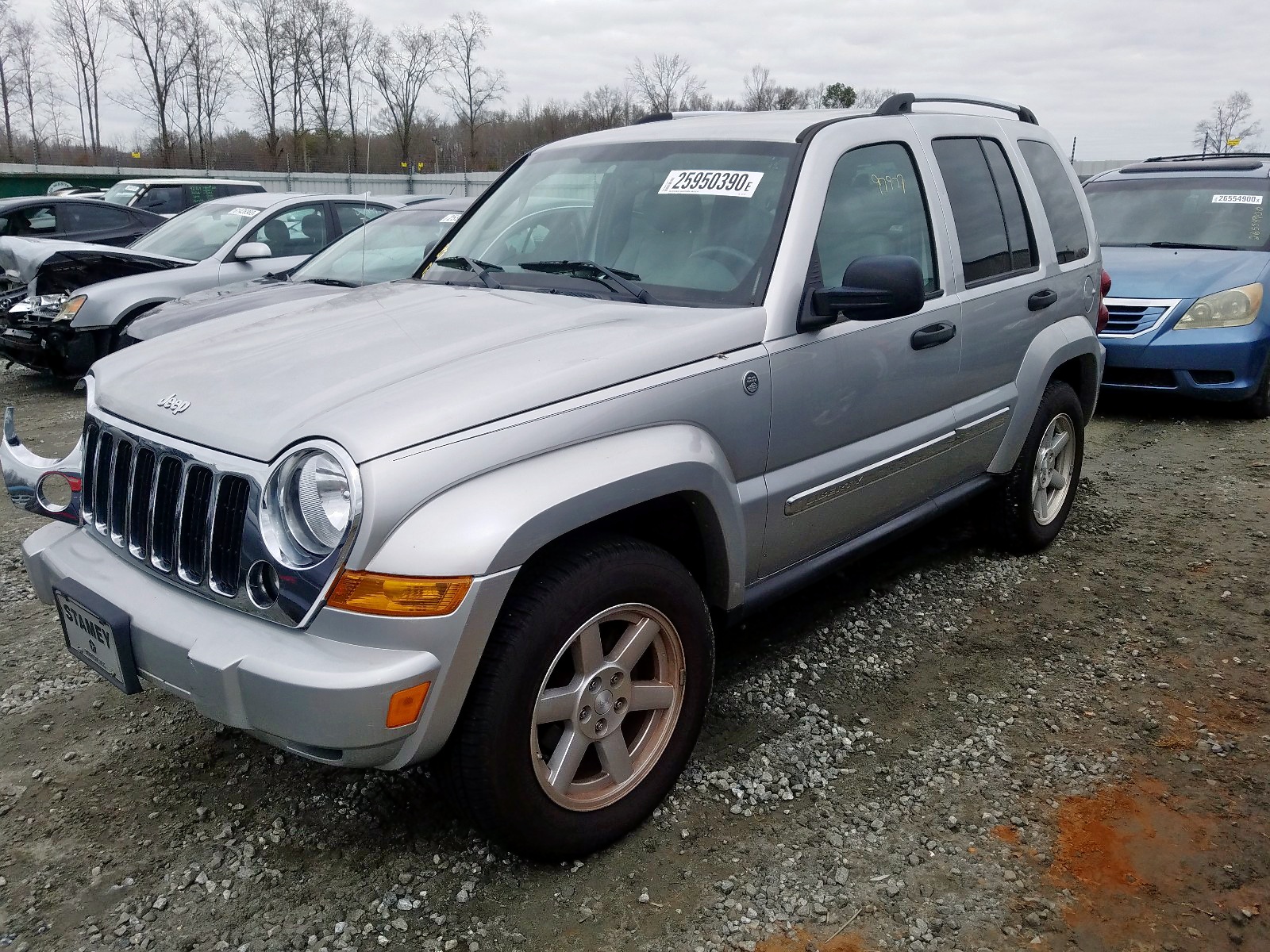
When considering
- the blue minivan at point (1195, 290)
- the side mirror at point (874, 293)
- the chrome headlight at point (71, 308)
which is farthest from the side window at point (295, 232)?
the side mirror at point (874, 293)

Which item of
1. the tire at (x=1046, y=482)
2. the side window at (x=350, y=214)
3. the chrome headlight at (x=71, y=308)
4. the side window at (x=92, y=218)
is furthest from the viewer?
the side window at (x=92, y=218)

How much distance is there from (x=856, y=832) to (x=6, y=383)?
9.45 m

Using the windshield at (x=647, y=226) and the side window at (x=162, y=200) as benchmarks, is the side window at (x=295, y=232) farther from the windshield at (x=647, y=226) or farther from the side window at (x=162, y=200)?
the side window at (x=162, y=200)

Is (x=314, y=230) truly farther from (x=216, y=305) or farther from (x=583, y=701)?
(x=583, y=701)

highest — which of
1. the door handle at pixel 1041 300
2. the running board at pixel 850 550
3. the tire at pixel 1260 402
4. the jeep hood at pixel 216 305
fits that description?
the door handle at pixel 1041 300

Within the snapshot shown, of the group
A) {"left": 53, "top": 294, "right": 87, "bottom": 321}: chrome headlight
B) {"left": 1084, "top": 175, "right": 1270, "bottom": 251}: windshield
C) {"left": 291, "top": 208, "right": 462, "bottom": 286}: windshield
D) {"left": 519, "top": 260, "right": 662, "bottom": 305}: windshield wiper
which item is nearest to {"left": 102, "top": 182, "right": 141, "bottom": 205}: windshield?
{"left": 53, "top": 294, "right": 87, "bottom": 321}: chrome headlight

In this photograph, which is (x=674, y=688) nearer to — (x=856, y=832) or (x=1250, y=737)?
(x=856, y=832)

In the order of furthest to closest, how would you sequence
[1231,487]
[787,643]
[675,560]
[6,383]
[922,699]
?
1. [6,383]
2. [1231,487]
3. [787,643]
4. [922,699]
5. [675,560]

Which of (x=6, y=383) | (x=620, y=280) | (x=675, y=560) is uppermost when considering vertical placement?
(x=620, y=280)

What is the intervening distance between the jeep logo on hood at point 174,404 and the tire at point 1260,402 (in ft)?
24.8

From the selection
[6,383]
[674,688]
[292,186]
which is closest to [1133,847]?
[674,688]

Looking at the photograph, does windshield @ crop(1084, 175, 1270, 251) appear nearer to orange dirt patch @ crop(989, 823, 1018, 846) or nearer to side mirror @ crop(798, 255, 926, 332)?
side mirror @ crop(798, 255, 926, 332)

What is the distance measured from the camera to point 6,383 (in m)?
9.27

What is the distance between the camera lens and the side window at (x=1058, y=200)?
4.39 metres
